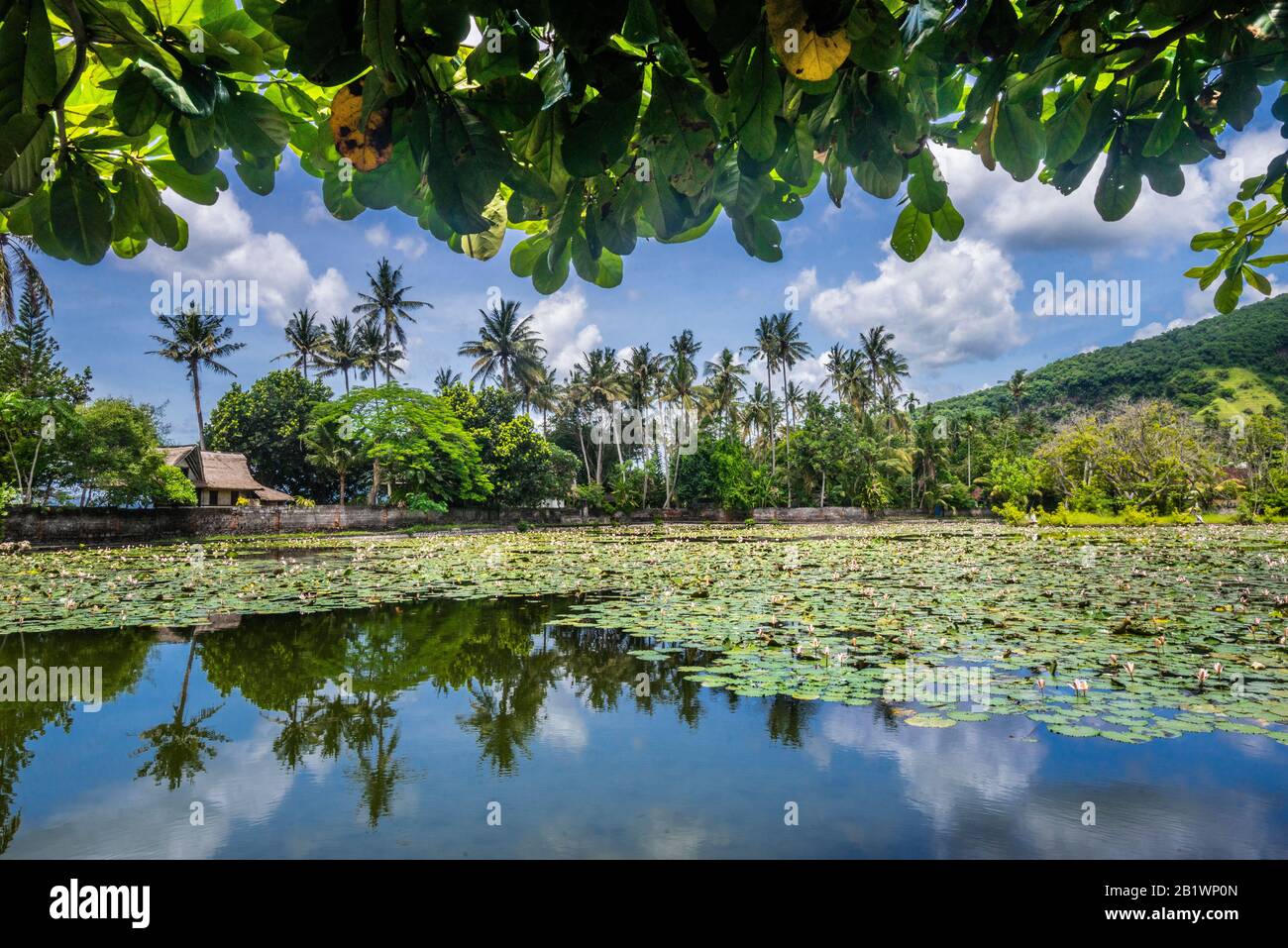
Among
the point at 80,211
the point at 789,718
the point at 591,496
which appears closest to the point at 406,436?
the point at 591,496

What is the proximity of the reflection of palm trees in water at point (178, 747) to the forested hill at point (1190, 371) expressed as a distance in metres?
50.3

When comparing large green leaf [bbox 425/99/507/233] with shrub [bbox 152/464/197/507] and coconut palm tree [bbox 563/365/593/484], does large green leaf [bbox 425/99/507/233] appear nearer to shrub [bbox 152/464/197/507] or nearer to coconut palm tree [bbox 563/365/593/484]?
shrub [bbox 152/464/197/507]

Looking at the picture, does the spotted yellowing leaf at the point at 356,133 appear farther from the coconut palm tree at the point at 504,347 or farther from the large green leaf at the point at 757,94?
the coconut palm tree at the point at 504,347

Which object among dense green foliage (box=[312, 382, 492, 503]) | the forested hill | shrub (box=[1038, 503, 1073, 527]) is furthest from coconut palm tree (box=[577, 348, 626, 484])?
the forested hill

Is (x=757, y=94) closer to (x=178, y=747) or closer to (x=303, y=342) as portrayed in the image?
(x=178, y=747)

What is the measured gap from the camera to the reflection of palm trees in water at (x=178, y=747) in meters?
2.55

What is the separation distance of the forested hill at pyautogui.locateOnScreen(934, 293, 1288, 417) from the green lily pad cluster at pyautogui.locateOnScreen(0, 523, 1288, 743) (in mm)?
41929

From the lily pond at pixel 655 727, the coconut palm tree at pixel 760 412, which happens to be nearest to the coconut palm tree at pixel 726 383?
the coconut palm tree at pixel 760 412

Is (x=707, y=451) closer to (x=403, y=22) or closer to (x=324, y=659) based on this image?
(x=324, y=659)

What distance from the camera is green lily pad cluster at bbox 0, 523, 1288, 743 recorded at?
10.3ft

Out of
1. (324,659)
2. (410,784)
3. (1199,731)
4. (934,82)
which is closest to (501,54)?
(934,82)

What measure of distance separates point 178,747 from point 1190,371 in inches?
2650

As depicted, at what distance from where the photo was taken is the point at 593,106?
3.16 feet

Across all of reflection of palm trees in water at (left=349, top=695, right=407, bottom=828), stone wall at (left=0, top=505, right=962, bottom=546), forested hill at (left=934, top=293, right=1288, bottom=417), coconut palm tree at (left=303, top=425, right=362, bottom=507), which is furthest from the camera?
forested hill at (left=934, top=293, right=1288, bottom=417)
